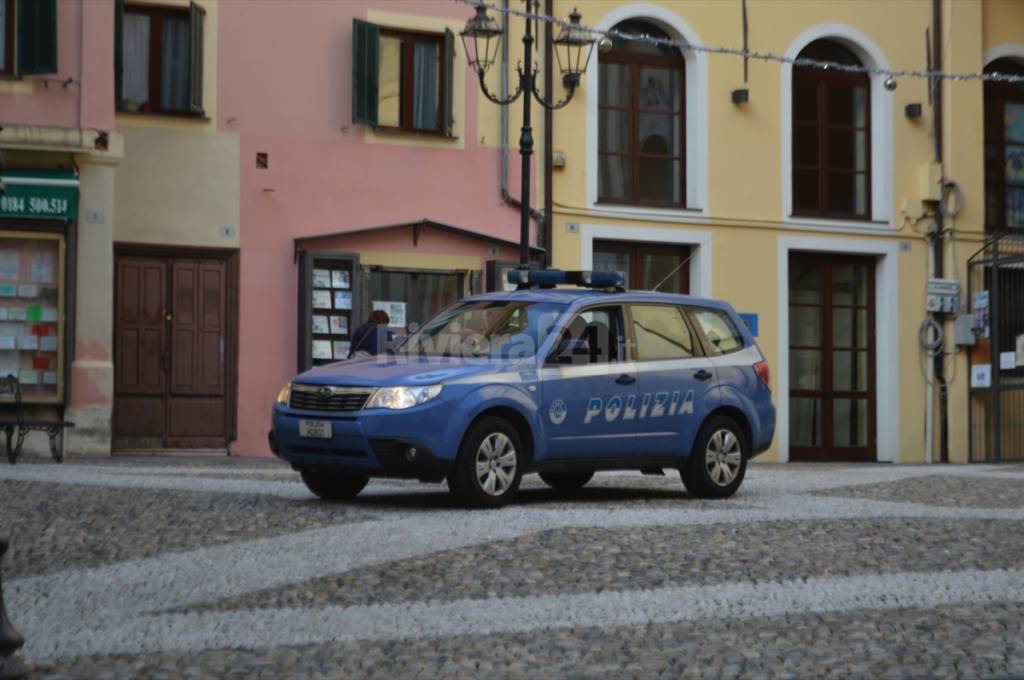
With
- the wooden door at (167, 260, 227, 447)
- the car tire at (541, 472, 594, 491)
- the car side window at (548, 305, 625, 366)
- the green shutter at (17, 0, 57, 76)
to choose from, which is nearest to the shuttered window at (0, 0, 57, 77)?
the green shutter at (17, 0, 57, 76)

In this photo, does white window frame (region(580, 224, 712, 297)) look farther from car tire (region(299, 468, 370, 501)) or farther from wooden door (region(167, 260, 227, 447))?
car tire (region(299, 468, 370, 501))

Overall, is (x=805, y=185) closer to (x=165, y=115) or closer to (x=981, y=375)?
(x=981, y=375)

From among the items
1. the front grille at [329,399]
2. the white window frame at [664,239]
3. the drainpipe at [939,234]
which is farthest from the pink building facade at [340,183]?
the front grille at [329,399]

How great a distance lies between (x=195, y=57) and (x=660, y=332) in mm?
10275

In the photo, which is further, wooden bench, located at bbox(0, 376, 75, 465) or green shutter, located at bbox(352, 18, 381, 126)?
green shutter, located at bbox(352, 18, 381, 126)

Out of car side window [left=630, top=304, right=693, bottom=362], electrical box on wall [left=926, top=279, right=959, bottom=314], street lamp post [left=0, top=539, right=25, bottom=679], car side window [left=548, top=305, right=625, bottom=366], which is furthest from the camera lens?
electrical box on wall [left=926, top=279, right=959, bottom=314]

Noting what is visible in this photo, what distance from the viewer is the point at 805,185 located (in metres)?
27.7

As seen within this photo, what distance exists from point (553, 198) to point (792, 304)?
4594 millimetres

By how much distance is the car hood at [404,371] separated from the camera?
12883 millimetres

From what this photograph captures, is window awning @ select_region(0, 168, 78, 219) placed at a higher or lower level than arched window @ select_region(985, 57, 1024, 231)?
lower

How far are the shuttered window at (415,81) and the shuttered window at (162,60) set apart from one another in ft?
8.18

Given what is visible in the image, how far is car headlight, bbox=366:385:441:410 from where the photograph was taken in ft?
41.8

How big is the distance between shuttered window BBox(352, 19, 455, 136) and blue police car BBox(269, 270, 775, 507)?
8.80m

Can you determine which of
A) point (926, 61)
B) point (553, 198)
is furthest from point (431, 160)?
point (926, 61)
